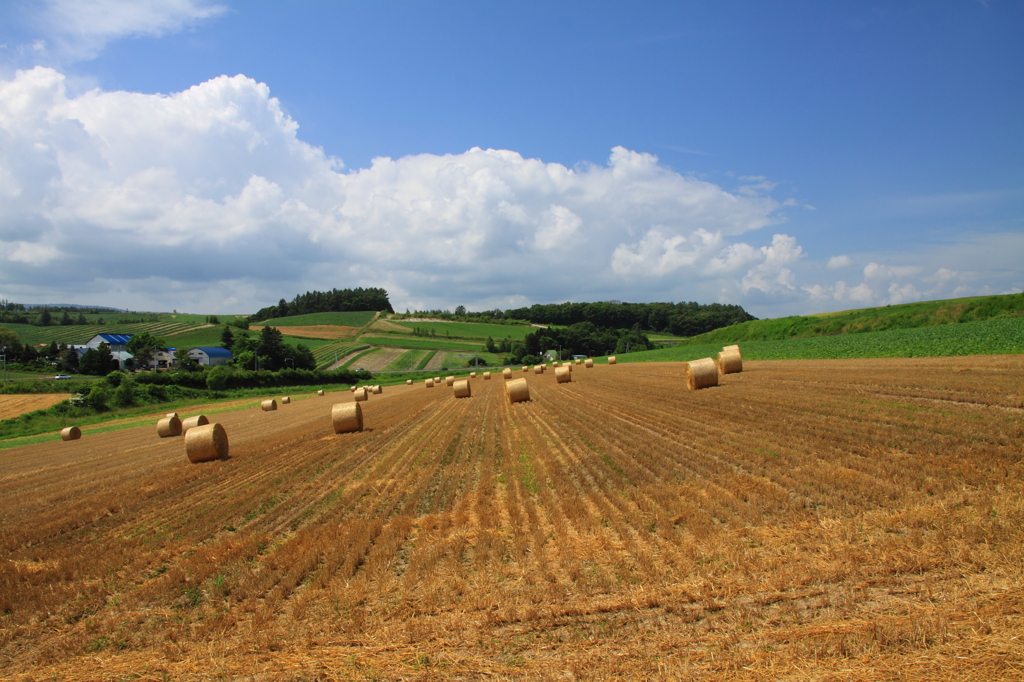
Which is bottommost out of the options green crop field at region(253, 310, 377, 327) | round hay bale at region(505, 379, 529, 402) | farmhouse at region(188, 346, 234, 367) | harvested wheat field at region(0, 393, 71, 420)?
harvested wheat field at region(0, 393, 71, 420)

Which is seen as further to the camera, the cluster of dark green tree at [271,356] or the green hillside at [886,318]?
the cluster of dark green tree at [271,356]

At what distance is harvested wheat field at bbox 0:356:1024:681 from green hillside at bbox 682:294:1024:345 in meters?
40.9

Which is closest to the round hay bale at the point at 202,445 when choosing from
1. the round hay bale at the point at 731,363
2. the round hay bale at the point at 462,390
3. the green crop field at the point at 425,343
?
the round hay bale at the point at 462,390

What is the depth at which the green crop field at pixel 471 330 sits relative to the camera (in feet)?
415

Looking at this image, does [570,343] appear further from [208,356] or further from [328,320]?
[208,356]

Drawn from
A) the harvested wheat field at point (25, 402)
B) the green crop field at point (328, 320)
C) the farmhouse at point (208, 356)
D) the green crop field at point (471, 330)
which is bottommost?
the harvested wheat field at point (25, 402)

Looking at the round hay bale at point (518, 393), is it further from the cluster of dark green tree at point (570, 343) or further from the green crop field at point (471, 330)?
the green crop field at point (471, 330)

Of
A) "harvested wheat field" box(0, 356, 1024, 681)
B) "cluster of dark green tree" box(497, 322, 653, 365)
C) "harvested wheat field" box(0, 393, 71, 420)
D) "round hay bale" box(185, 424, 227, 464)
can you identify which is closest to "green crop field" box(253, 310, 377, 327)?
"cluster of dark green tree" box(497, 322, 653, 365)

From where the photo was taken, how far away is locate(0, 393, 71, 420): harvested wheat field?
44156 mm

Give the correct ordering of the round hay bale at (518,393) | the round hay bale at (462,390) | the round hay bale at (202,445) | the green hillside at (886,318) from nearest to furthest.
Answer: the round hay bale at (202,445), the round hay bale at (518,393), the round hay bale at (462,390), the green hillside at (886,318)

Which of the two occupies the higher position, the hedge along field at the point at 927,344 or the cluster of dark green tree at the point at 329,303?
the cluster of dark green tree at the point at 329,303

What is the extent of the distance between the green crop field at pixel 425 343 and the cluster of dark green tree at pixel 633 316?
3852cm

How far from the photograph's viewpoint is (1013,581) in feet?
17.6

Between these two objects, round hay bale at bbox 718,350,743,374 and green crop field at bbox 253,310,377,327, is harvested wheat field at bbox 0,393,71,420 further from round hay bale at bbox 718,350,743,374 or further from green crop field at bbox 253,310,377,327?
green crop field at bbox 253,310,377,327
